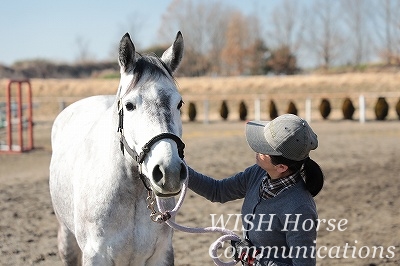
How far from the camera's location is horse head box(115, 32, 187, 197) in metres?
2.31

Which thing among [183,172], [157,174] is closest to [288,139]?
[183,172]

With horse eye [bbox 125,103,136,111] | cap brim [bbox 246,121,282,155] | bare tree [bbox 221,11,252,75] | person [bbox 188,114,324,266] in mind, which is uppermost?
bare tree [bbox 221,11,252,75]

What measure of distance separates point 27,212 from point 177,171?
190 inches

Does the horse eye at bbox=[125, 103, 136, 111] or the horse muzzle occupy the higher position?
the horse eye at bbox=[125, 103, 136, 111]

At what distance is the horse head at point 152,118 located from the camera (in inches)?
90.9

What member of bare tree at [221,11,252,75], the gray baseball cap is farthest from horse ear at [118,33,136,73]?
bare tree at [221,11,252,75]

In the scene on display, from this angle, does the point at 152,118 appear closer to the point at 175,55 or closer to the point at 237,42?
the point at 175,55

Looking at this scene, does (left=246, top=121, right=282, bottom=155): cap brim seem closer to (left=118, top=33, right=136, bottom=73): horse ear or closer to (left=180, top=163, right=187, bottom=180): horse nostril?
(left=180, top=163, right=187, bottom=180): horse nostril

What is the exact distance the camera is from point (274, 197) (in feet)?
8.57

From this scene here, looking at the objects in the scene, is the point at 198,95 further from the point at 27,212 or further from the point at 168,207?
the point at 168,207

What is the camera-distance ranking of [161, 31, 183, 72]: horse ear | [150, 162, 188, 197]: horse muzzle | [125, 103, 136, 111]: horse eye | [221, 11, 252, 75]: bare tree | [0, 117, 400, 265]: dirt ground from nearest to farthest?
[150, 162, 188, 197]: horse muzzle
[125, 103, 136, 111]: horse eye
[161, 31, 183, 72]: horse ear
[0, 117, 400, 265]: dirt ground
[221, 11, 252, 75]: bare tree

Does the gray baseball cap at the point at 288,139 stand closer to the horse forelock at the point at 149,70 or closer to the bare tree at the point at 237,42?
the horse forelock at the point at 149,70

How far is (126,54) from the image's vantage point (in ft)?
8.71

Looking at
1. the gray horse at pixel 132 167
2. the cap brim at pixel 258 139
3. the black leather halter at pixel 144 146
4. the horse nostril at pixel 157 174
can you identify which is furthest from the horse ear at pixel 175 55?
the horse nostril at pixel 157 174
